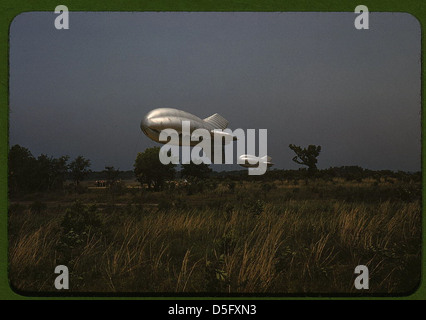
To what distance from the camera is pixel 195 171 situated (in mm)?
6836

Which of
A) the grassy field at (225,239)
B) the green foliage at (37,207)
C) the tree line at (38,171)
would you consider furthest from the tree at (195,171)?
the green foliage at (37,207)

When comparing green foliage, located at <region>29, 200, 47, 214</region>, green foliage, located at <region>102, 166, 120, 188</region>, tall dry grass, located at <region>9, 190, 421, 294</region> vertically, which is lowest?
tall dry grass, located at <region>9, 190, 421, 294</region>

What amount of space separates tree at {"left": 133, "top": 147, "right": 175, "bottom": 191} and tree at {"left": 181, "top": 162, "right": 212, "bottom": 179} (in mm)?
303

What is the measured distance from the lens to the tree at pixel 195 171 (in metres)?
6.62

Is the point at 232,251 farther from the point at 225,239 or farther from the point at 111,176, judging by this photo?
the point at 111,176

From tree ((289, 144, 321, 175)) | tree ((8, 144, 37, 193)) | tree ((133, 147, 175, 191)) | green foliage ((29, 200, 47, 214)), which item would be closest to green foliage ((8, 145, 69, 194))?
tree ((8, 144, 37, 193))

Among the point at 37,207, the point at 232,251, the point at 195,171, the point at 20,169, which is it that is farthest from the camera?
the point at 195,171

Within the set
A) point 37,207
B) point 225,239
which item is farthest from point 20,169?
point 225,239

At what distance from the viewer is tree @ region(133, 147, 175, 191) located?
20.1 feet

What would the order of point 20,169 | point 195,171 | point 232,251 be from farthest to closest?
point 195,171 < point 20,169 < point 232,251

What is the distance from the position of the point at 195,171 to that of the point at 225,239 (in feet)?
7.87

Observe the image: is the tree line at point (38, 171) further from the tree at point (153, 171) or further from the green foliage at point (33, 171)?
the tree at point (153, 171)

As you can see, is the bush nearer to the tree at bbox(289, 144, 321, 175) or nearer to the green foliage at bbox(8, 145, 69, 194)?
the green foliage at bbox(8, 145, 69, 194)

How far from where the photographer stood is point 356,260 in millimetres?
4887
